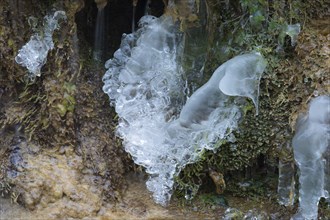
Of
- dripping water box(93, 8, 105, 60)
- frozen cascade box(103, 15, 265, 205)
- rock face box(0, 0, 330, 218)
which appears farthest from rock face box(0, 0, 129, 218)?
dripping water box(93, 8, 105, 60)

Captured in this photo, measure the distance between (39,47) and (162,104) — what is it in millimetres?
721

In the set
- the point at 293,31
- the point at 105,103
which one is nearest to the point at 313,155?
the point at 293,31

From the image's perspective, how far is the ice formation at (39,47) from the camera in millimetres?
3105

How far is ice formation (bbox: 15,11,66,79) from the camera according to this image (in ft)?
10.2

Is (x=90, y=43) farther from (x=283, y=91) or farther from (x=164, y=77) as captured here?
(x=283, y=91)

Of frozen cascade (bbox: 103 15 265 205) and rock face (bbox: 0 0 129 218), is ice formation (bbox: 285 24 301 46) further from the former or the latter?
rock face (bbox: 0 0 129 218)

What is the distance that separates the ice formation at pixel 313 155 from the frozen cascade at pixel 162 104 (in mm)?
328

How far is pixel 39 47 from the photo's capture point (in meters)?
3.11

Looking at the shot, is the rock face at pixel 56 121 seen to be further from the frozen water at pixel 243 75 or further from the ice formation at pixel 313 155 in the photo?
the ice formation at pixel 313 155

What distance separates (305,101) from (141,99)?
0.86 metres

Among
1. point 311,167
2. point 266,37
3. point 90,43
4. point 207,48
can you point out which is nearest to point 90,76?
point 90,43

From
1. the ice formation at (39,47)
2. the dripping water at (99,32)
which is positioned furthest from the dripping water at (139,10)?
the ice formation at (39,47)

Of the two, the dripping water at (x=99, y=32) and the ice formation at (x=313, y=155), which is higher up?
the dripping water at (x=99, y=32)

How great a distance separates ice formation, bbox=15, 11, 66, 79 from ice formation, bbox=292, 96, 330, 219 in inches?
54.0
